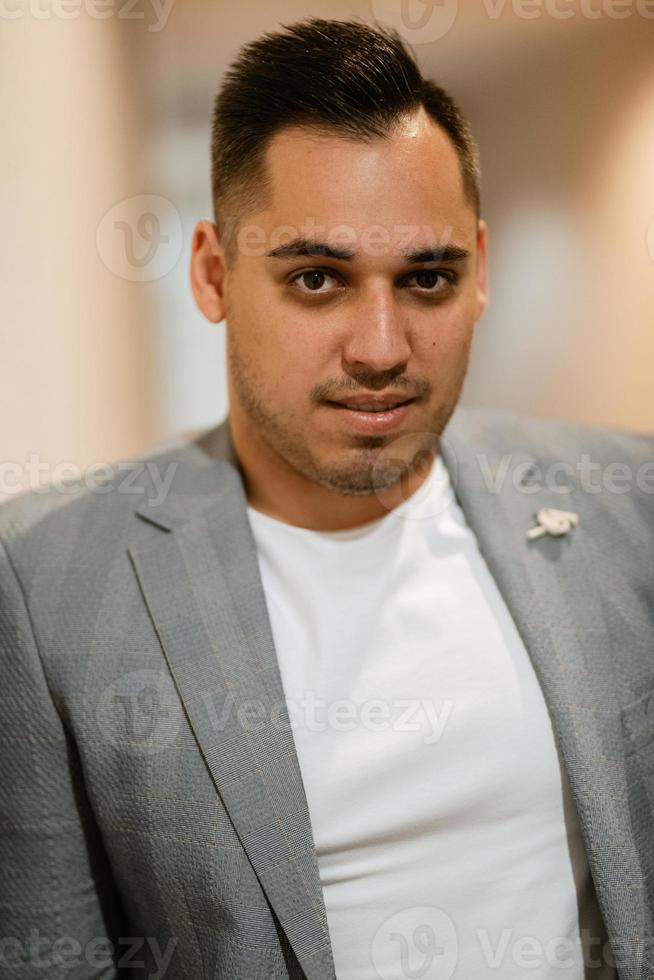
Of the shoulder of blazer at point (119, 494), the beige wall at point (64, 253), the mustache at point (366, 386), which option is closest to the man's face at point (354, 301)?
the mustache at point (366, 386)

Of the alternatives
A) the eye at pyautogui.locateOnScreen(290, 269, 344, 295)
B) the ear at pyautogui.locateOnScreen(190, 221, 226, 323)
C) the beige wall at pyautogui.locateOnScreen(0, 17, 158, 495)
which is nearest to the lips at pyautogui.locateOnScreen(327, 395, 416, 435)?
the eye at pyautogui.locateOnScreen(290, 269, 344, 295)

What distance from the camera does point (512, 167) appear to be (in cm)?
151

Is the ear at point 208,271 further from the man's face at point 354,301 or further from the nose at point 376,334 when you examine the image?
the nose at point 376,334

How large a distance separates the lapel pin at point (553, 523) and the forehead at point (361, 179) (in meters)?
0.42

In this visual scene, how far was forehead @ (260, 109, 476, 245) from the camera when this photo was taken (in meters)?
1.00

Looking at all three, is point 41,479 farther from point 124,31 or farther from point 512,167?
point 512,167

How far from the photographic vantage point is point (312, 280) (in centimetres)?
105

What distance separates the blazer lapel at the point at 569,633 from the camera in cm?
99

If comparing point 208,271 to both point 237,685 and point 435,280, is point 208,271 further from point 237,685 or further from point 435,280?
point 237,685

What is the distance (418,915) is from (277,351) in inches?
28.2

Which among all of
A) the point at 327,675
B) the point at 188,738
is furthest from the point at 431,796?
the point at 188,738

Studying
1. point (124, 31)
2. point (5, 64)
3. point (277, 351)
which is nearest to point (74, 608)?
point (277, 351)

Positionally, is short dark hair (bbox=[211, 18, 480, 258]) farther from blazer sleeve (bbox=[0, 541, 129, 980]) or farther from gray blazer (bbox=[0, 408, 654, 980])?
blazer sleeve (bbox=[0, 541, 129, 980])

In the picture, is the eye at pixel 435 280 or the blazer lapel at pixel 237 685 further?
the eye at pixel 435 280
